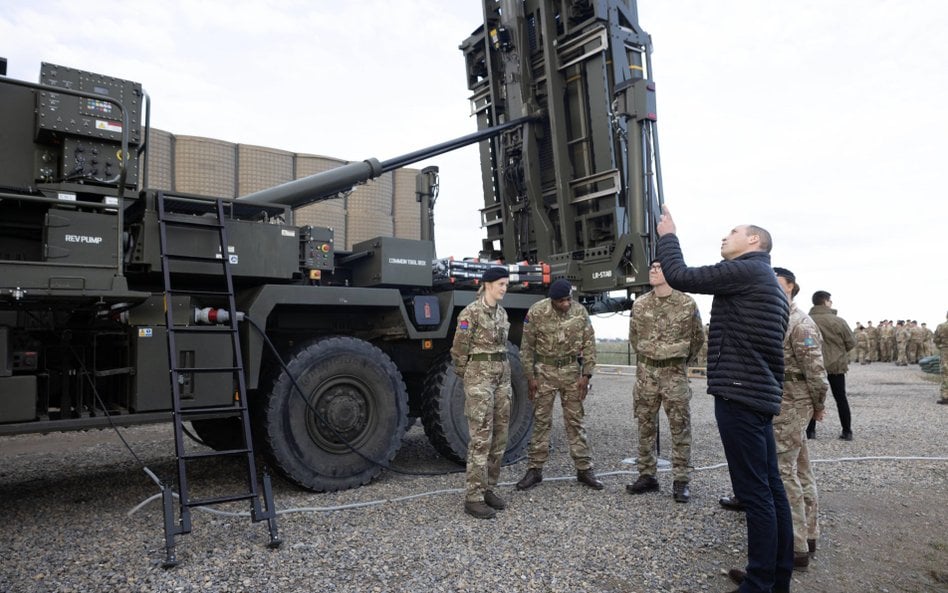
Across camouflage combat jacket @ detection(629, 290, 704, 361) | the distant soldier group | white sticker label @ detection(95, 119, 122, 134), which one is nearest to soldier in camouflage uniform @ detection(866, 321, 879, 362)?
the distant soldier group

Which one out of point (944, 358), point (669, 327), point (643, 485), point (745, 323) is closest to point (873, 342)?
point (944, 358)

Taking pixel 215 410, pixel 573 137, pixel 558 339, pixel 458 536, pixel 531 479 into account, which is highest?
pixel 573 137

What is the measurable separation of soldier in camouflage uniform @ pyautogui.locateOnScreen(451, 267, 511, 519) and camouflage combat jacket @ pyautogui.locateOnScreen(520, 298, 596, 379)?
1.60 feet

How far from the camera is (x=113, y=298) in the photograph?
393 centimetres

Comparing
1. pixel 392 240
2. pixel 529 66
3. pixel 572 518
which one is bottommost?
pixel 572 518

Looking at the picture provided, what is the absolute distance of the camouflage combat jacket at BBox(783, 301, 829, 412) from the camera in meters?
3.70

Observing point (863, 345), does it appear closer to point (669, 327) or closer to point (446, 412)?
point (669, 327)

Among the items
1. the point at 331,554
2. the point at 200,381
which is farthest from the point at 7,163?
the point at 331,554

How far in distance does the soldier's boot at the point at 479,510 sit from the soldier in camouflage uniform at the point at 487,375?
82 millimetres

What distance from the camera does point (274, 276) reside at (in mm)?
4855

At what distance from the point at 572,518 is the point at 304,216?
13.6 feet

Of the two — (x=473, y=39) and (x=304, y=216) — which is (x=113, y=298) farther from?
(x=473, y=39)

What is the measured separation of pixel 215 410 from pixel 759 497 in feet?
10.8

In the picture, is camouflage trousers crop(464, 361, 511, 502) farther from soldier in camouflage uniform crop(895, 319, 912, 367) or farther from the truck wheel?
soldier in camouflage uniform crop(895, 319, 912, 367)
